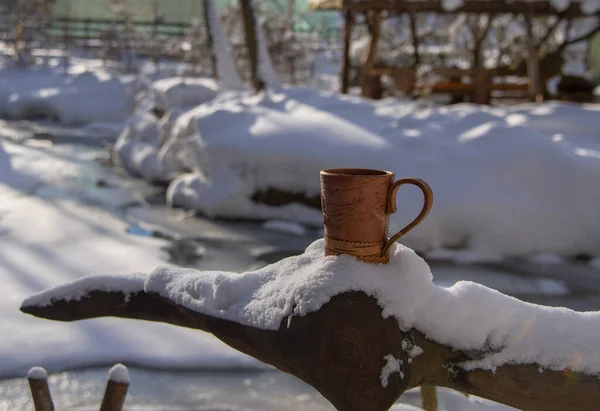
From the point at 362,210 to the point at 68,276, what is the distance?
10.9 ft

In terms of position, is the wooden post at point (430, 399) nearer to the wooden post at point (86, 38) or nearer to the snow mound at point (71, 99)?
the snow mound at point (71, 99)

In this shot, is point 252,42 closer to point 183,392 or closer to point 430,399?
point 183,392

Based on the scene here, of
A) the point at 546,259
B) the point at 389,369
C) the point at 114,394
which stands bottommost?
the point at 546,259

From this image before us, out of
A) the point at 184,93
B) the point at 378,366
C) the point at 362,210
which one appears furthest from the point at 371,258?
the point at 184,93

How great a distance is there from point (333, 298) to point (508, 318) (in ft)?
1.24

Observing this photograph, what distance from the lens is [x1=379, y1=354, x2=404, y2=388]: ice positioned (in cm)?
126

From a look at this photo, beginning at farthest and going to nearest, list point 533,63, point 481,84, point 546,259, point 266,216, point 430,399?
point 481,84
point 533,63
point 266,216
point 546,259
point 430,399

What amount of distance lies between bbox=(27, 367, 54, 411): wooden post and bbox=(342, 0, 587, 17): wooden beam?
27.0 ft

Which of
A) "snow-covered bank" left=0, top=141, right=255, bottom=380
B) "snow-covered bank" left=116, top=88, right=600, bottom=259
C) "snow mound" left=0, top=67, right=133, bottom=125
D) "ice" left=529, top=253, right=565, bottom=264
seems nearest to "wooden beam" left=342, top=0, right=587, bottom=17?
"snow-covered bank" left=116, top=88, right=600, bottom=259

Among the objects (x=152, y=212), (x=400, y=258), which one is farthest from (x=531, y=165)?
(x=400, y=258)

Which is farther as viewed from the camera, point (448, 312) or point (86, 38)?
point (86, 38)

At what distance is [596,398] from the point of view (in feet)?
4.02

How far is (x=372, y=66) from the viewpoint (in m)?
10.4

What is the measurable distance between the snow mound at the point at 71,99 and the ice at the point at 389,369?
54.2ft
